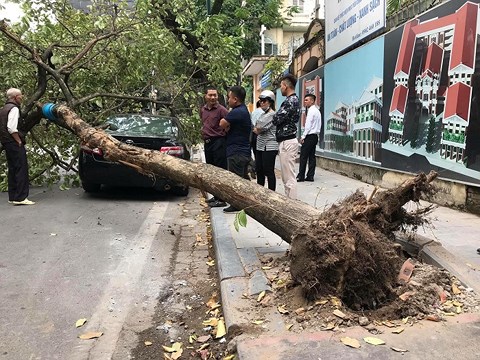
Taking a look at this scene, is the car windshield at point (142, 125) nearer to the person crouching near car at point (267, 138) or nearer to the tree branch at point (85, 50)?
the tree branch at point (85, 50)

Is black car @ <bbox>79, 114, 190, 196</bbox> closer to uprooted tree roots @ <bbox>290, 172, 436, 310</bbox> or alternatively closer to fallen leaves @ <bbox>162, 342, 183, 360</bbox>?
fallen leaves @ <bbox>162, 342, 183, 360</bbox>

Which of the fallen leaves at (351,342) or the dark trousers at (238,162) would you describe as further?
the dark trousers at (238,162)

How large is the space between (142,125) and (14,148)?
7.17 ft

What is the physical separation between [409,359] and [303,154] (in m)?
7.52

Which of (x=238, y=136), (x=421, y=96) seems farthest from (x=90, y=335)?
(x=421, y=96)

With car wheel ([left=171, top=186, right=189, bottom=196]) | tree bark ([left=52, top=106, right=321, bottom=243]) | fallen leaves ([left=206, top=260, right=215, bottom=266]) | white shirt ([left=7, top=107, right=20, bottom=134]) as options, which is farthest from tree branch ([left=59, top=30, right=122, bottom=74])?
fallen leaves ([left=206, top=260, right=215, bottom=266])

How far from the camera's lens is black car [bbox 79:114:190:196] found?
7711 millimetres

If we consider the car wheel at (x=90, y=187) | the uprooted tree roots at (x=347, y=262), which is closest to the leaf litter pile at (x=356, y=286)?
the uprooted tree roots at (x=347, y=262)

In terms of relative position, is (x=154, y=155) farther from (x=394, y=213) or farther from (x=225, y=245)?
(x=394, y=213)

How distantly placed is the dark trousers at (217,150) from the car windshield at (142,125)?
4.52 ft

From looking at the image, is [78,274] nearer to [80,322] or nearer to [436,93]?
[80,322]

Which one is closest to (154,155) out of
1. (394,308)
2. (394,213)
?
(394,213)

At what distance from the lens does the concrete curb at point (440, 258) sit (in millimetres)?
3341

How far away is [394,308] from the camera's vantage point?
115 inches
